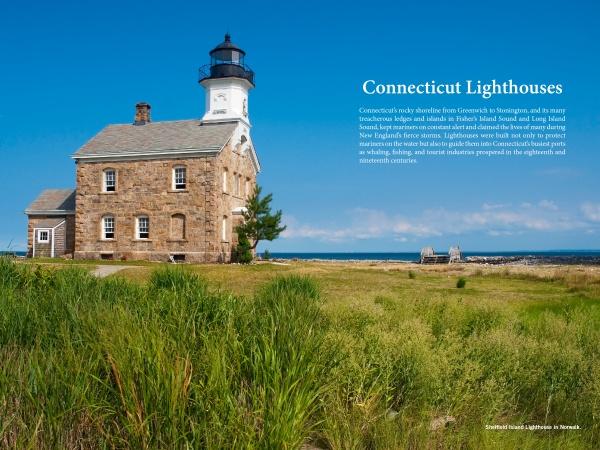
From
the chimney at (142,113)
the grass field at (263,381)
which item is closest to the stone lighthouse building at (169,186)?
the chimney at (142,113)

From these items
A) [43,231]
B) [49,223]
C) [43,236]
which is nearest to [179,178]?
[49,223]

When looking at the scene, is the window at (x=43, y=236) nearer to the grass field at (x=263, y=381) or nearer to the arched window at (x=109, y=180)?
the arched window at (x=109, y=180)

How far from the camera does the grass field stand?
392cm

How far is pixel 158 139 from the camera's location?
3272 cm

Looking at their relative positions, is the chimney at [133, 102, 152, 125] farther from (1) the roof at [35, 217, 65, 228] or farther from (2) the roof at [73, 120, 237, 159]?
(1) the roof at [35, 217, 65, 228]

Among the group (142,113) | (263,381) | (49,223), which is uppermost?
(142,113)

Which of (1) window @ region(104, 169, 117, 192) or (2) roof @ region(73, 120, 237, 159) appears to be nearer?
(2) roof @ region(73, 120, 237, 159)

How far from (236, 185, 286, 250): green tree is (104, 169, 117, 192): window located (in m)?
8.60

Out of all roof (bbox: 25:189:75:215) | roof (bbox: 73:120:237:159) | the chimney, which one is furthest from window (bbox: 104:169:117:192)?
the chimney

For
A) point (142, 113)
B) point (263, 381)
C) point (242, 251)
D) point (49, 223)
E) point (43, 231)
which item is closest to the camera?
point (263, 381)

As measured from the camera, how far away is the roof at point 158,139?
3100 cm

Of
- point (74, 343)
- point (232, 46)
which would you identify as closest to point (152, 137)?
point (232, 46)

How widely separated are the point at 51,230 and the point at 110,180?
19.9 feet

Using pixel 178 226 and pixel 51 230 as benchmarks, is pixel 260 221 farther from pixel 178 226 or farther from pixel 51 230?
pixel 51 230
